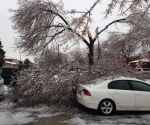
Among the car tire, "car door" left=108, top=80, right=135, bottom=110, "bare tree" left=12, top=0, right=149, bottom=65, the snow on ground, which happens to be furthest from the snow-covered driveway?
"bare tree" left=12, top=0, right=149, bottom=65

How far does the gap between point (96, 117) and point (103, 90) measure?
0.96 m

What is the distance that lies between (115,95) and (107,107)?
50 centimetres

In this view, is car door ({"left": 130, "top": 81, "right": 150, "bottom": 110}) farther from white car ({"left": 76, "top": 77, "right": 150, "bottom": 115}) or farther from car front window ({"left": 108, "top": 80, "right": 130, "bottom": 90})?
car front window ({"left": 108, "top": 80, "right": 130, "bottom": 90})

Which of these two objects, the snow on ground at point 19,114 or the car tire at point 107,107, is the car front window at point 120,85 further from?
the snow on ground at point 19,114

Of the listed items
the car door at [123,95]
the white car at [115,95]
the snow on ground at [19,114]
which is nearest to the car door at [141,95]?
the white car at [115,95]

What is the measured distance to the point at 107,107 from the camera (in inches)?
282

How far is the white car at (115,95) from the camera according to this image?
23.4 ft

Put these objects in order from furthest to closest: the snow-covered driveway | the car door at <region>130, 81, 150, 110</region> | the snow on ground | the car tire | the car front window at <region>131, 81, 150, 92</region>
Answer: the car front window at <region>131, 81, 150, 92</region> → the car door at <region>130, 81, 150, 110</region> → the car tire → the snow on ground → the snow-covered driveway

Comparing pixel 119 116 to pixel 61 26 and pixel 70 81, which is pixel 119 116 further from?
pixel 61 26

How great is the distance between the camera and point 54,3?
16.2 meters

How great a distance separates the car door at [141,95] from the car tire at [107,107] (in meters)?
0.87

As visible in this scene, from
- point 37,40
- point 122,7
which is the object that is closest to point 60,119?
point 122,7

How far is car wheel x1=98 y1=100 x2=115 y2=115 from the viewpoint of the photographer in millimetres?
7112

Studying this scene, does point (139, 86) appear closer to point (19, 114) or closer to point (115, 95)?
point (115, 95)
